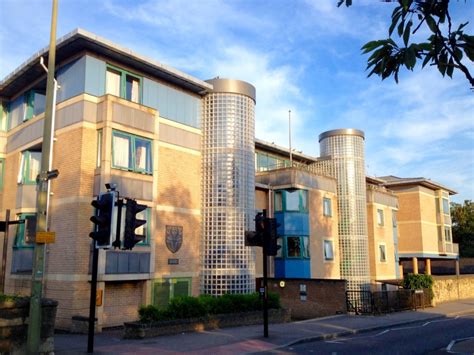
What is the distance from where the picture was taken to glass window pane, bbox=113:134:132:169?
18.7 m

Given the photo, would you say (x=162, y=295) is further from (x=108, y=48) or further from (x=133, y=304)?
(x=108, y=48)

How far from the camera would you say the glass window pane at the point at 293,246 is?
92.4 ft

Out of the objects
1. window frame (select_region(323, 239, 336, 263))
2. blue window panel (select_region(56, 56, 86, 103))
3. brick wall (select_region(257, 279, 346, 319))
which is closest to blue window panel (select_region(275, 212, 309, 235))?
window frame (select_region(323, 239, 336, 263))

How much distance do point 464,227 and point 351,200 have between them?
122ft

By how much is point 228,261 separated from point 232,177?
3.94m

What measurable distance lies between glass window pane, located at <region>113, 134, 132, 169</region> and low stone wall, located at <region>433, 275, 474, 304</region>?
22556mm

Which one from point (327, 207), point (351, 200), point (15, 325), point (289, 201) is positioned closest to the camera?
point (15, 325)

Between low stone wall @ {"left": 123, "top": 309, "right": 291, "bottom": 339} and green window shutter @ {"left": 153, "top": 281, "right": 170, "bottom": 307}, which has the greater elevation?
green window shutter @ {"left": 153, "top": 281, "right": 170, "bottom": 307}

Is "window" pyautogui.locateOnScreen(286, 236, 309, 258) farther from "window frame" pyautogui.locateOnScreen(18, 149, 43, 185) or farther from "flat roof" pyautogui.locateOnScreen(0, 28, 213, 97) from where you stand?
"window frame" pyautogui.locateOnScreen(18, 149, 43, 185)

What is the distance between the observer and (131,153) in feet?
63.1

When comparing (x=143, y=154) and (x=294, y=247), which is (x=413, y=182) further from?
(x=143, y=154)

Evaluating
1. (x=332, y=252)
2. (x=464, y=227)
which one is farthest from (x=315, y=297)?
(x=464, y=227)

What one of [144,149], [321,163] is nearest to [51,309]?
[144,149]

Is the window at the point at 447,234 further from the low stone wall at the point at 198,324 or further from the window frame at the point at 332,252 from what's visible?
the low stone wall at the point at 198,324
